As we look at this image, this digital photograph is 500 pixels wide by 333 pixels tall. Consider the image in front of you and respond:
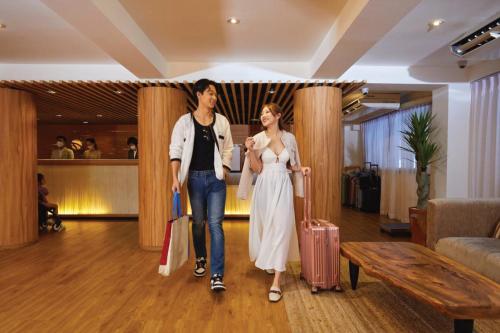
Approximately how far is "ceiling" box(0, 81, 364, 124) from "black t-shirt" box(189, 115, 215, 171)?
5.64 feet

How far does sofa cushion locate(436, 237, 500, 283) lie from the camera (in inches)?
91.2

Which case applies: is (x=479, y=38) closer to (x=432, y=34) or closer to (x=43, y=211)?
(x=432, y=34)

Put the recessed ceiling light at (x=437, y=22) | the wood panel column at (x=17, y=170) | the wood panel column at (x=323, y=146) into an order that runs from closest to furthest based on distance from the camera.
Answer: the recessed ceiling light at (x=437, y=22), the wood panel column at (x=323, y=146), the wood panel column at (x=17, y=170)

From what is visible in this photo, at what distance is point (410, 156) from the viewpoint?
6305mm

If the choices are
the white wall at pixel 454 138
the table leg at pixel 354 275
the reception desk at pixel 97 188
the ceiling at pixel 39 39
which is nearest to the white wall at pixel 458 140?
the white wall at pixel 454 138

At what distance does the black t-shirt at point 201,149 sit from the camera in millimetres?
2783

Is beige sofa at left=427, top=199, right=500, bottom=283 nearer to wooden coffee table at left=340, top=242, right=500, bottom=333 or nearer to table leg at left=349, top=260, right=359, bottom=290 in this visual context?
wooden coffee table at left=340, top=242, right=500, bottom=333

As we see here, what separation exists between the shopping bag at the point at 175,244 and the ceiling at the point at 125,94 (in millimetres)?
2301

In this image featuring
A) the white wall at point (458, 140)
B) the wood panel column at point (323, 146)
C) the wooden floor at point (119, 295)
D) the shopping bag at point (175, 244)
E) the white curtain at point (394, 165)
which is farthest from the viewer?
the white curtain at point (394, 165)

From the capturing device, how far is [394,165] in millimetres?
6879

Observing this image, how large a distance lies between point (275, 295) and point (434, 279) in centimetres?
119

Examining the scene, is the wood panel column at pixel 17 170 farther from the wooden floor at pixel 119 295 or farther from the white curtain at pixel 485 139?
the white curtain at pixel 485 139

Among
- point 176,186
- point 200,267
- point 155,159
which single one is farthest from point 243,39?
point 200,267

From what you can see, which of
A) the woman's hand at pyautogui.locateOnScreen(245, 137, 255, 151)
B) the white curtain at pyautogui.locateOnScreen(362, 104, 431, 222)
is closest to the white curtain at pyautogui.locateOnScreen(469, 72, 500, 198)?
the white curtain at pyautogui.locateOnScreen(362, 104, 431, 222)
